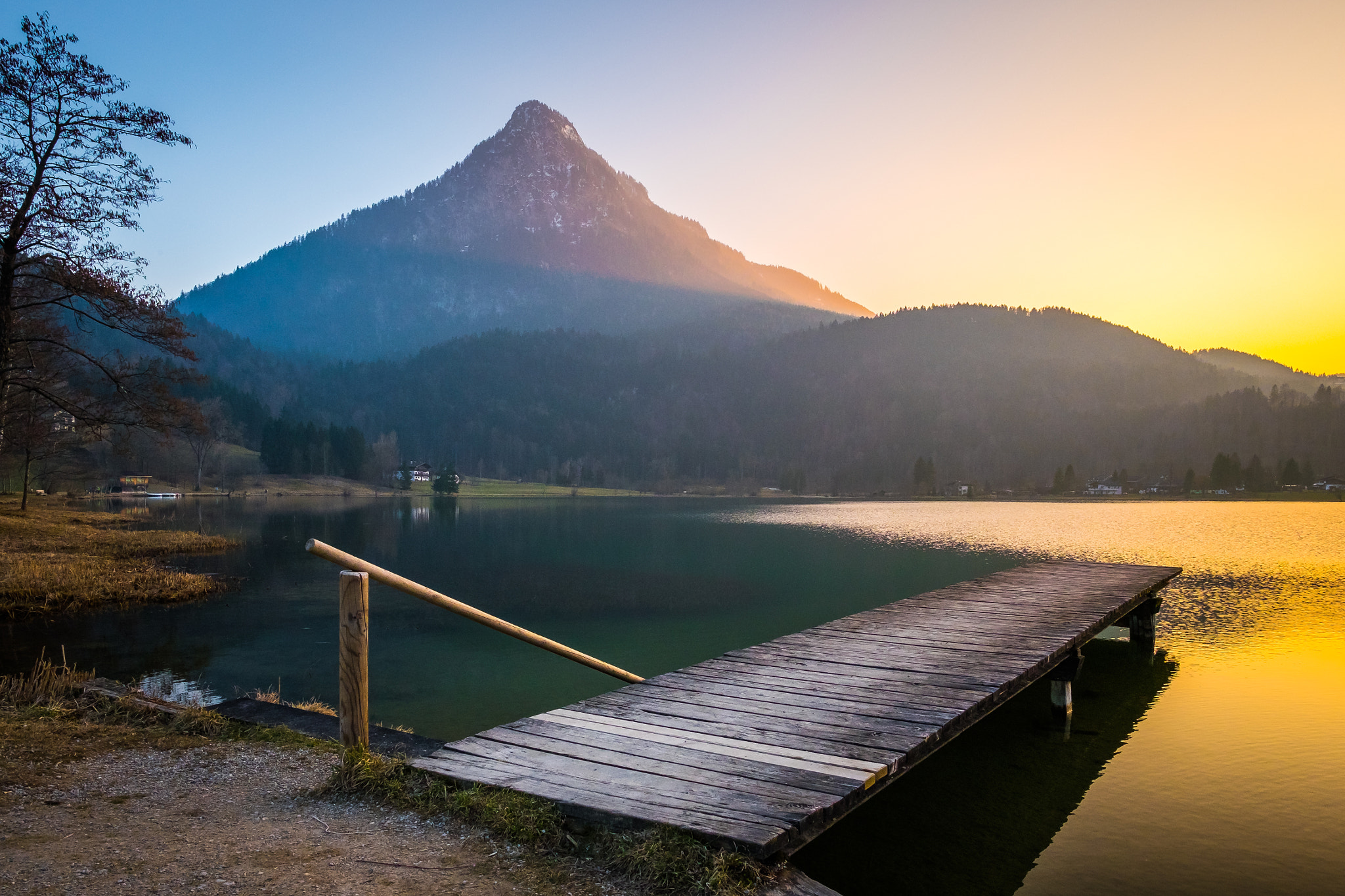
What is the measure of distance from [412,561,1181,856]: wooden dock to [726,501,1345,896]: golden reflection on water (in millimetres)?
1640

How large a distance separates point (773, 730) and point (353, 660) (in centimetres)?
375

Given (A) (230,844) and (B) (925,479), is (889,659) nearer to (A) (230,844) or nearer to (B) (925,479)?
(A) (230,844)

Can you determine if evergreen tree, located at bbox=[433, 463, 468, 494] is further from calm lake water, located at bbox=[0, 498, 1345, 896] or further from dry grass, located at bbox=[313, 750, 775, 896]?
dry grass, located at bbox=[313, 750, 775, 896]

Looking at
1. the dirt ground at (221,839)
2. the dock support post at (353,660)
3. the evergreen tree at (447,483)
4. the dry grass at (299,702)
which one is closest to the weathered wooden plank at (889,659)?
the dock support post at (353,660)

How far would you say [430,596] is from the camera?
750 centimetres

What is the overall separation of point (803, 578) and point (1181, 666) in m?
16.2

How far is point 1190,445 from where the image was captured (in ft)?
523

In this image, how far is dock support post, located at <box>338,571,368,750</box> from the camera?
6.40 metres

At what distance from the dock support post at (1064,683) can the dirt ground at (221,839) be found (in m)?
10.3

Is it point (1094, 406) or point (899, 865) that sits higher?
point (1094, 406)

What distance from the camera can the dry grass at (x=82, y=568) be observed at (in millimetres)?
19422

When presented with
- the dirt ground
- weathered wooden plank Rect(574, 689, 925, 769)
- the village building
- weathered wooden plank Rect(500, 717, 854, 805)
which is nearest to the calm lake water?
weathered wooden plank Rect(574, 689, 925, 769)

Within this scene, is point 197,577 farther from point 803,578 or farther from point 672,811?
point 672,811

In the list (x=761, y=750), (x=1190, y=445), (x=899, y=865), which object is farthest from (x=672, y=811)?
(x=1190, y=445)
